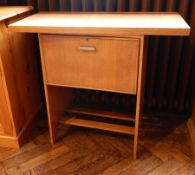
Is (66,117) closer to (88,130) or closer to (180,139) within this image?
(88,130)

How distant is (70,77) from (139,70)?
1.14ft

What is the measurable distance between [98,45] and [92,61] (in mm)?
86

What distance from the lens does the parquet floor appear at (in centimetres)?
136

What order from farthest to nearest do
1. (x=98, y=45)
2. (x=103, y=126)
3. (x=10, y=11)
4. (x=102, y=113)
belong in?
(x=102, y=113)
(x=103, y=126)
(x=10, y=11)
(x=98, y=45)

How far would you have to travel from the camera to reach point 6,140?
4.94 feet

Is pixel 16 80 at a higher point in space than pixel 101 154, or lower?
higher

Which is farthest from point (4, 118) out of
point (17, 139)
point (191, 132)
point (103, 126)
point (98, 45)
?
point (191, 132)

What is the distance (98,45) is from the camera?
3.78ft

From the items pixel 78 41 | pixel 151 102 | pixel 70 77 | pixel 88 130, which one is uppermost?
pixel 78 41

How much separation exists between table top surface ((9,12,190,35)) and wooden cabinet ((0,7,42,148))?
0.44 feet

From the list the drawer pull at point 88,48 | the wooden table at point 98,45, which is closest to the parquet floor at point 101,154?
the wooden table at point 98,45

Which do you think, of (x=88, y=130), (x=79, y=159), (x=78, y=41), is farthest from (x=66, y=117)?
(x=78, y=41)

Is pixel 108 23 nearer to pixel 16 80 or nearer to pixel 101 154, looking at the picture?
pixel 16 80

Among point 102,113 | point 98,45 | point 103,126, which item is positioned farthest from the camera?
point 102,113
